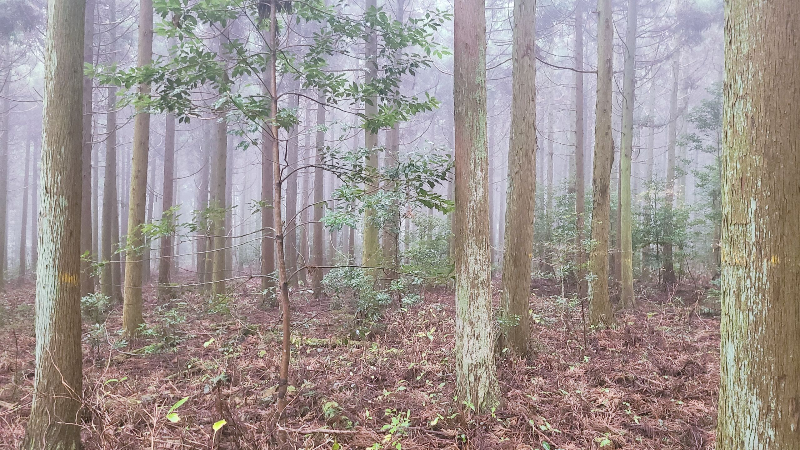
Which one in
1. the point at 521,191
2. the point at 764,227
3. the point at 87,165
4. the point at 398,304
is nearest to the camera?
the point at 764,227

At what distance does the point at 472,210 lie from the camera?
4.90 meters

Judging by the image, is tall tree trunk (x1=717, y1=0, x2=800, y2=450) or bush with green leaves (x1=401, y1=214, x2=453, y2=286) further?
bush with green leaves (x1=401, y1=214, x2=453, y2=286)

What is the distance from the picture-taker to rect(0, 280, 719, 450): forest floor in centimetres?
430

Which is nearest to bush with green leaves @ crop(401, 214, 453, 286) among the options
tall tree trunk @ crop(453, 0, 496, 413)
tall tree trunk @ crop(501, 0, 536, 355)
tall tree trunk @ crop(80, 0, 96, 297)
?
tall tree trunk @ crop(501, 0, 536, 355)

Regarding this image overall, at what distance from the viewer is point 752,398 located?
2727 mm

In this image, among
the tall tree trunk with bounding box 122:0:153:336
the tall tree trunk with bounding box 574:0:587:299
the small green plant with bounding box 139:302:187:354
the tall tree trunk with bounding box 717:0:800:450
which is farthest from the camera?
the tall tree trunk with bounding box 574:0:587:299

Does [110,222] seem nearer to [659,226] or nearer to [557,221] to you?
[557,221]

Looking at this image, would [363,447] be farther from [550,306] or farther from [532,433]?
[550,306]

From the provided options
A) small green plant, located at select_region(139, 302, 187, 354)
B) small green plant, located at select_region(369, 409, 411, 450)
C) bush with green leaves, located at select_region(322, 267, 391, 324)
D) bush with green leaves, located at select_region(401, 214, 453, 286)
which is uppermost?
bush with green leaves, located at select_region(401, 214, 453, 286)

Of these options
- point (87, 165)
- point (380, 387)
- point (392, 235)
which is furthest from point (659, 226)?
point (87, 165)

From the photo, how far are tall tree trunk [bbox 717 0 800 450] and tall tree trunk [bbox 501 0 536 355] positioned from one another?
4.15m

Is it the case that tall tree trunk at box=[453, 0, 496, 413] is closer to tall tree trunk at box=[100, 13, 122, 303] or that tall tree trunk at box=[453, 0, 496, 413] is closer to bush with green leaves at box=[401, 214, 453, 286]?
bush with green leaves at box=[401, 214, 453, 286]

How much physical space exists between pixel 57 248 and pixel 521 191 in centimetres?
603

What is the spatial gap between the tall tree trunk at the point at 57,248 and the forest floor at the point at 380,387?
A: 29cm
